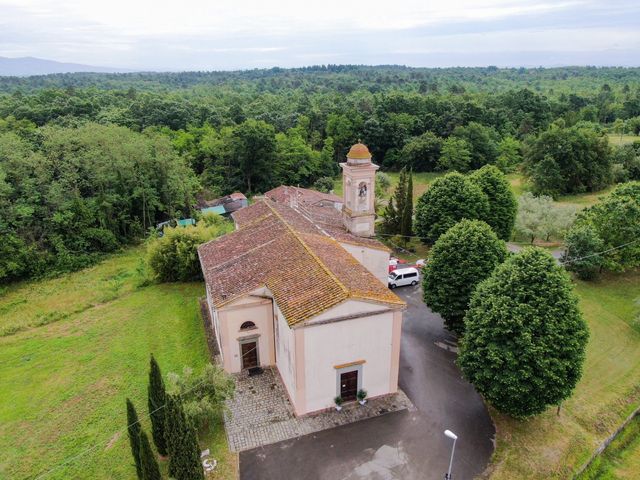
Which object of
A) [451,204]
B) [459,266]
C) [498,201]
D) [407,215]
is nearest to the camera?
[459,266]

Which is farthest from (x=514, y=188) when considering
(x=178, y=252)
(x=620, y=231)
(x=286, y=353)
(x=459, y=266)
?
(x=286, y=353)

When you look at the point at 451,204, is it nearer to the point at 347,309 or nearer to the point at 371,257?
the point at 371,257

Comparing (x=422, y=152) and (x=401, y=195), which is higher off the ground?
(x=401, y=195)

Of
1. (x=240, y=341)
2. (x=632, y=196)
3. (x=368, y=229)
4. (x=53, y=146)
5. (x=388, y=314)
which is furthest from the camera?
(x=53, y=146)

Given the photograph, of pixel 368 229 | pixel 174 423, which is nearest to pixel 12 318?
pixel 174 423

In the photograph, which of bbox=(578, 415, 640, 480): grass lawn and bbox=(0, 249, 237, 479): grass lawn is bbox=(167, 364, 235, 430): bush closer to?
bbox=(0, 249, 237, 479): grass lawn

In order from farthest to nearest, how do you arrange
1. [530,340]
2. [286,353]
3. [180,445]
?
[286,353], [530,340], [180,445]

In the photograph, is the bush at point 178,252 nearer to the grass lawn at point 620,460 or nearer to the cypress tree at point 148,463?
the cypress tree at point 148,463

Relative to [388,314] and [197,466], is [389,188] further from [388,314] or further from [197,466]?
[197,466]

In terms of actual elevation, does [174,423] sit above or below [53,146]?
below
